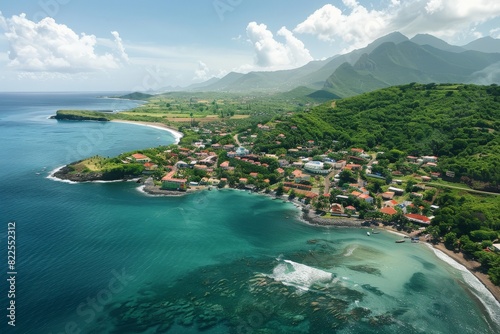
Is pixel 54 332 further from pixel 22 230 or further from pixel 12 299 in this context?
pixel 22 230

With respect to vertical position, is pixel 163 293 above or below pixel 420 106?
below

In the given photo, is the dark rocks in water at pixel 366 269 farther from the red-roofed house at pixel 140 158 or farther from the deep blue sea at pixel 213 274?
the red-roofed house at pixel 140 158

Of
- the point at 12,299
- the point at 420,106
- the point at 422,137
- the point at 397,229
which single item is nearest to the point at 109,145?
the point at 12,299

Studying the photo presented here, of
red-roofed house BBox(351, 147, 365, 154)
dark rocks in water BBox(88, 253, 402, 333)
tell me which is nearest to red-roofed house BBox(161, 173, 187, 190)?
dark rocks in water BBox(88, 253, 402, 333)

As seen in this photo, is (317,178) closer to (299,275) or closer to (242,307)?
(299,275)

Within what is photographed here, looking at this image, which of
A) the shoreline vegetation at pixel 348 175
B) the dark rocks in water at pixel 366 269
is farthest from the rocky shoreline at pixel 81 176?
the dark rocks in water at pixel 366 269

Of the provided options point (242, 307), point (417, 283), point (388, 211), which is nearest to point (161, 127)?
point (388, 211)
